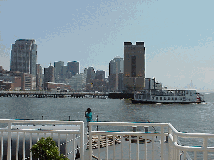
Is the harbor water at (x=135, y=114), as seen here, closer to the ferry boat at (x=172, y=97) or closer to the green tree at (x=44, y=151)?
the green tree at (x=44, y=151)

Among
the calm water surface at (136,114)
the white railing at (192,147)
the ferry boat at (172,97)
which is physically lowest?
the calm water surface at (136,114)

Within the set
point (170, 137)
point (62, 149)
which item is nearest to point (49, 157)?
point (170, 137)

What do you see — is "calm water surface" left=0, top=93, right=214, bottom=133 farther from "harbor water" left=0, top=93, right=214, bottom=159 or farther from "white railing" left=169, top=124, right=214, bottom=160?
"white railing" left=169, top=124, right=214, bottom=160

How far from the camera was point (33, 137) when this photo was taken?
23.2ft

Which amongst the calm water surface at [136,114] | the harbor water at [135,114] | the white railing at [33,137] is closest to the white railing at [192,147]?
the white railing at [33,137]

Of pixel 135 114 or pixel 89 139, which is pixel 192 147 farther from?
pixel 135 114

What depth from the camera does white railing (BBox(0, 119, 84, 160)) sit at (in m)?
5.11

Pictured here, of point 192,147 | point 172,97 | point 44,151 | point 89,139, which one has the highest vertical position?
point 192,147

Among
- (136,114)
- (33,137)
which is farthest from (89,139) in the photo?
(136,114)

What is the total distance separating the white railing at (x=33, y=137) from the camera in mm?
5109

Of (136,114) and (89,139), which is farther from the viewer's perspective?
(136,114)

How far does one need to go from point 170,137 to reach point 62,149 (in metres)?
3.69

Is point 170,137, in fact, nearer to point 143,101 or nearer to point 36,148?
point 36,148

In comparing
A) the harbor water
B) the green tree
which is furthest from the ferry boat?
the green tree
